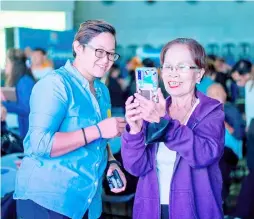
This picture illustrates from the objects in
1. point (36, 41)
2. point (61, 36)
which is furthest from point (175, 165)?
point (61, 36)

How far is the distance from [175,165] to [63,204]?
388 millimetres

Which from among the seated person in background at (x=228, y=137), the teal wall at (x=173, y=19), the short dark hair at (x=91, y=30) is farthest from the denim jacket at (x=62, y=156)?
the teal wall at (x=173, y=19)

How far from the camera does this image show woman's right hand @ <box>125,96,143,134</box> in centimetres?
137

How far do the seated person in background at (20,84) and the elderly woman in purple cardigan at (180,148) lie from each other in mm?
2448

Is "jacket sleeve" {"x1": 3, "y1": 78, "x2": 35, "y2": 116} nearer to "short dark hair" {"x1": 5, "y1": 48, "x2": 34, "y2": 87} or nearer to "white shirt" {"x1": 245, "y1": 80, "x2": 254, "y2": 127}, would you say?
"short dark hair" {"x1": 5, "y1": 48, "x2": 34, "y2": 87}

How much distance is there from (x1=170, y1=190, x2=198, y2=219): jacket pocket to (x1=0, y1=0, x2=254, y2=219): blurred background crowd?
4.68 ft

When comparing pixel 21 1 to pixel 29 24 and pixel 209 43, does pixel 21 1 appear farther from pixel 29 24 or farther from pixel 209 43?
pixel 209 43

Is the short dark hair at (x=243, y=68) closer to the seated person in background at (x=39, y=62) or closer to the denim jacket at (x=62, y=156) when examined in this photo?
the seated person in background at (x=39, y=62)

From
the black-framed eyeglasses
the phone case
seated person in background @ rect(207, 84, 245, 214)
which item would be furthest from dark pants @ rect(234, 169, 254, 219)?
the black-framed eyeglasses

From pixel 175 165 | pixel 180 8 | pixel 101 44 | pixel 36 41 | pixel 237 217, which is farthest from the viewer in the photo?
pixel 180 8

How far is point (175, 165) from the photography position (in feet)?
4.84

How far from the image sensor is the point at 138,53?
1197 cm

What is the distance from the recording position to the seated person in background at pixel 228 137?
10.3 feet

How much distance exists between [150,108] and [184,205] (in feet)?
1.09
